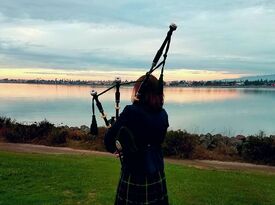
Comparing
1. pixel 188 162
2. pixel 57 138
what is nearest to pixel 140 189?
pixel 188 162

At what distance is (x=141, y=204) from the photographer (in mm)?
4719

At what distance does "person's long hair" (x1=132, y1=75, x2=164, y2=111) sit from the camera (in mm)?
4492

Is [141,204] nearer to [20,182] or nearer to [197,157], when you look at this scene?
[20,182]

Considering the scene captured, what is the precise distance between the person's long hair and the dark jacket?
51mm

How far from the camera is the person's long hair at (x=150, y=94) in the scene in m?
4.49

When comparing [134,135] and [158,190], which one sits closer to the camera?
[134,135]

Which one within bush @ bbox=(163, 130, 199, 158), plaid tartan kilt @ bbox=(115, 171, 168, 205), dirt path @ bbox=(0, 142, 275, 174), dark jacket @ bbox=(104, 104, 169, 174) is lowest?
dirt path @ bbox=(0, 142, 275, 174)

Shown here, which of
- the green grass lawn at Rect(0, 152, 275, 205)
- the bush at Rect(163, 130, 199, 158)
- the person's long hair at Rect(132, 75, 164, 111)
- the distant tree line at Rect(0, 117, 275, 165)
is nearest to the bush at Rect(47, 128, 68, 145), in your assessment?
the distant tree line at Rect(0, 117, 275, 165)

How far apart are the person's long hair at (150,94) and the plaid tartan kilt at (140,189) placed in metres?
0.71

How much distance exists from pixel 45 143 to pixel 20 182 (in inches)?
352

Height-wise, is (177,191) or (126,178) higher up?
(126,178)

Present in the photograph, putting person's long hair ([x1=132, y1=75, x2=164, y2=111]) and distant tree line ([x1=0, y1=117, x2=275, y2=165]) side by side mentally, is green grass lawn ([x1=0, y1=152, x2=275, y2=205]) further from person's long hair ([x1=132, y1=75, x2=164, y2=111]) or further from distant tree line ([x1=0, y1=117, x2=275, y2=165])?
person's long hair ([x1=132, y1=75, x2=164, y2=111])

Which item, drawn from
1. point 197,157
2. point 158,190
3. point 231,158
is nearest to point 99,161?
point 197,157

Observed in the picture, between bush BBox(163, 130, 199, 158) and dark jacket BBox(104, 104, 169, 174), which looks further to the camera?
bush BBox(163, 130, 199, 158)
